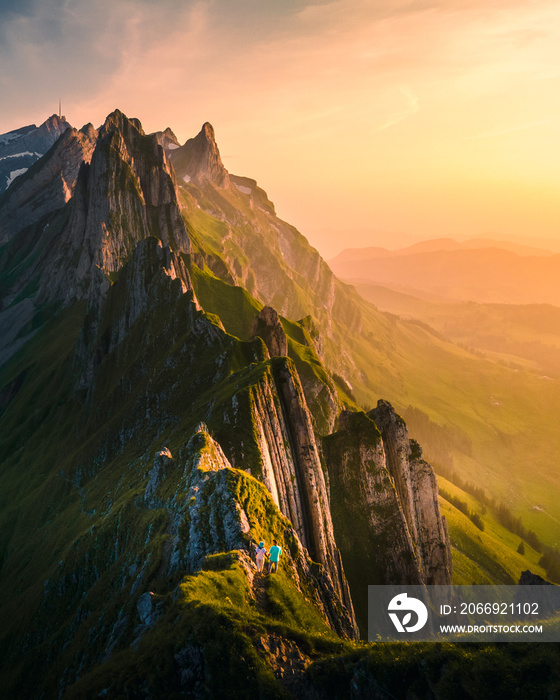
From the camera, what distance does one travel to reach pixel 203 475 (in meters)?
45.4

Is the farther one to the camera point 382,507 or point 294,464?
point 382,507

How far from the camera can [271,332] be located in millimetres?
111750

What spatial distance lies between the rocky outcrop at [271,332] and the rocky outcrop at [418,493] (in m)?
33.7

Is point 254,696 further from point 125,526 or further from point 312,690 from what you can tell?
point 125,526

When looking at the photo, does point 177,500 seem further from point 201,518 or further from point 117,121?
point 117,121

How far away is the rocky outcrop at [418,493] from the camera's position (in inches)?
3265

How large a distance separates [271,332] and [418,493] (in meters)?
53.7

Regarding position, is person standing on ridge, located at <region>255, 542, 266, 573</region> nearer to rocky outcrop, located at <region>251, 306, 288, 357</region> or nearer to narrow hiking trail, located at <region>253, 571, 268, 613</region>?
narrow hiking trail, located at <region>253, 571, 268, 613</region>

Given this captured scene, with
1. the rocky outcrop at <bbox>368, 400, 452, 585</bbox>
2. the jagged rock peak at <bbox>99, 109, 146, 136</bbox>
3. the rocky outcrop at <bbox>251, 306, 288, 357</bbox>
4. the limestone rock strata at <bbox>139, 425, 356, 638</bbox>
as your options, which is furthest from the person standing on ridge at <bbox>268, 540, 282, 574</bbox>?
the jagged rock peak at <bbox>99, 109, 146, 136</bbox>

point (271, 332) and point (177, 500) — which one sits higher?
point (271, 332)

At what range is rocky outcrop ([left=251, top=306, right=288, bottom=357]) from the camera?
111 m

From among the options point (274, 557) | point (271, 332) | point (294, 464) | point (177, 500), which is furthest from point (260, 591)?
point (271, 332)

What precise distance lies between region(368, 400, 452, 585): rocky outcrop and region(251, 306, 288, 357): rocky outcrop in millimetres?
33706

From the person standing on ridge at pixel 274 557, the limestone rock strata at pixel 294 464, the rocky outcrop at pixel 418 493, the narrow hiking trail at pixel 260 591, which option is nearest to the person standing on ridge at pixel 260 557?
the narrow hiking trail at pixel 260 591
